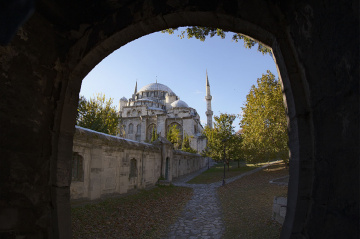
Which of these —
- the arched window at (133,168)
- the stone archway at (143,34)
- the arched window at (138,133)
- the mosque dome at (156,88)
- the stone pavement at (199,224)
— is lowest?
the stone pavement at (199,224)

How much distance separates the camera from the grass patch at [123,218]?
5.35 meters

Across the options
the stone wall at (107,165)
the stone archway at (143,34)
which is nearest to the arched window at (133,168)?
the stone wall at (107,165)

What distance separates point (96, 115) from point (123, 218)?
18602 millimetres

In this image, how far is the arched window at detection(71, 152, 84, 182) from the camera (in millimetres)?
7625

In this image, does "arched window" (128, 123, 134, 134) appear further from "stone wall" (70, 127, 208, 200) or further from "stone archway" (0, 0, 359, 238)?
"stone archway" (0, 0, 359, 238)

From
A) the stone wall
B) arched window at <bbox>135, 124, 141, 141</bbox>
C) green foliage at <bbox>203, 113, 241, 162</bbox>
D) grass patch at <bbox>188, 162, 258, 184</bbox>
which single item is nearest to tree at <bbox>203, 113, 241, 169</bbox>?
green foliage at <bbox>203, 113, 241, 162</bbox>

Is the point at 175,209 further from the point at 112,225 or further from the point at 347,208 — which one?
the point at 347,208

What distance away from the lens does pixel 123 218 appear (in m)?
6.66

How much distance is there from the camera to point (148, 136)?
5288 centimetres

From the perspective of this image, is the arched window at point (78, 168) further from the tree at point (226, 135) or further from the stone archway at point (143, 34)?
the tree at point (226, 135)

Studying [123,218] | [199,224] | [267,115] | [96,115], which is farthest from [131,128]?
[199,224]

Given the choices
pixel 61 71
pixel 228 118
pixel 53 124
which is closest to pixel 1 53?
pixel 61 71

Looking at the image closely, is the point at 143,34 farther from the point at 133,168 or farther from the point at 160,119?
the point at 160,119

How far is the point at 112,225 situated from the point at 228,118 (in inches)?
771
